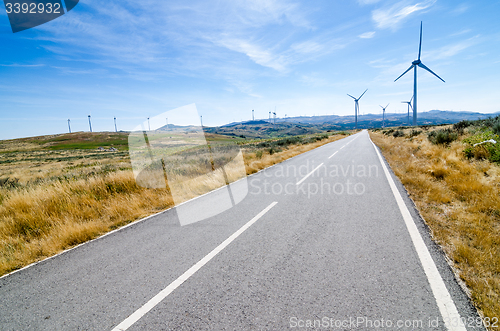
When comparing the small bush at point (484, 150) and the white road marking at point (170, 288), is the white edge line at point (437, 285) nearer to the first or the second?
the white road marking at point (170, 288)

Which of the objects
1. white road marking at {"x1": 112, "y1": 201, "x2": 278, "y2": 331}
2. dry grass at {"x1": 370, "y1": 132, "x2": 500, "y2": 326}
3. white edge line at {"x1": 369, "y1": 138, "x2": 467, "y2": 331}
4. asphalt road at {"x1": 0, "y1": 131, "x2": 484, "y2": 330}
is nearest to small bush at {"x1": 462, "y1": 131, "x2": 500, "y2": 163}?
dry grass at {"x1": 370, "y1": 132, "x2": 500, "y2": 326}

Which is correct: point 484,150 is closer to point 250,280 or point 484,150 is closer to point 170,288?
point 250,280

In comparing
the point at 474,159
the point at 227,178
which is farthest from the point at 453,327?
the point at 474,159

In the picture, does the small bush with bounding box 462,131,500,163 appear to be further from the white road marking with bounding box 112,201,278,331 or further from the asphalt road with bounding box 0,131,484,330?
the white road marking with bounding box 112,201,278,331

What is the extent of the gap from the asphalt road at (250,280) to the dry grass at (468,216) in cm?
21

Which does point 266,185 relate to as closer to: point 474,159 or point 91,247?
point 91,247

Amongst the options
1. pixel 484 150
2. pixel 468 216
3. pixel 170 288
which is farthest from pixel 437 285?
pixel 484 150

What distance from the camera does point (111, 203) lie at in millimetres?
6301

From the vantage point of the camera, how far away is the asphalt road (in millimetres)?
2375

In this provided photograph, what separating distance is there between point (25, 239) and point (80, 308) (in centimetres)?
353

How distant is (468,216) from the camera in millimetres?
4496

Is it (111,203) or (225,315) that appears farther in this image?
(111,203)

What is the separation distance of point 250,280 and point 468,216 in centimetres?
472

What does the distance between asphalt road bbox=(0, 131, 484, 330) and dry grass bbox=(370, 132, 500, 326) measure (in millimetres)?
211
